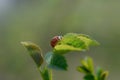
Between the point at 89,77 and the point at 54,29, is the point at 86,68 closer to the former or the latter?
the point at 89,77

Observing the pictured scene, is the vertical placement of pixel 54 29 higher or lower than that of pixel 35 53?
lower

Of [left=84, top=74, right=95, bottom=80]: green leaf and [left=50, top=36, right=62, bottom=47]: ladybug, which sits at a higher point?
[left=50, top=36, right=62, bottom=47]: ladybug

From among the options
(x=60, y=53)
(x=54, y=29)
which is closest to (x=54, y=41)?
(x=60, y=53)

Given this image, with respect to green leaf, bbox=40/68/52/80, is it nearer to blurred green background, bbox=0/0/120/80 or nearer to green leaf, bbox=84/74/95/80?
green leaf, bbox=84/74/95/80

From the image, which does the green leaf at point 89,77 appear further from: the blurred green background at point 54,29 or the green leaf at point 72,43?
the blurred green background at point 54,29

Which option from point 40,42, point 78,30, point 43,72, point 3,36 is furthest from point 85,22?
point 43,72

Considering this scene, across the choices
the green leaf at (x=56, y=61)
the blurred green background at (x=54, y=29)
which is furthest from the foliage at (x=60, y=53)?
the blurred green background at (x=54, y=29)

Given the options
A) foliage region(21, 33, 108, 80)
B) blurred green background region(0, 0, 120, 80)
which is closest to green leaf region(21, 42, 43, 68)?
foliage region(21, 33, 108, 80)
